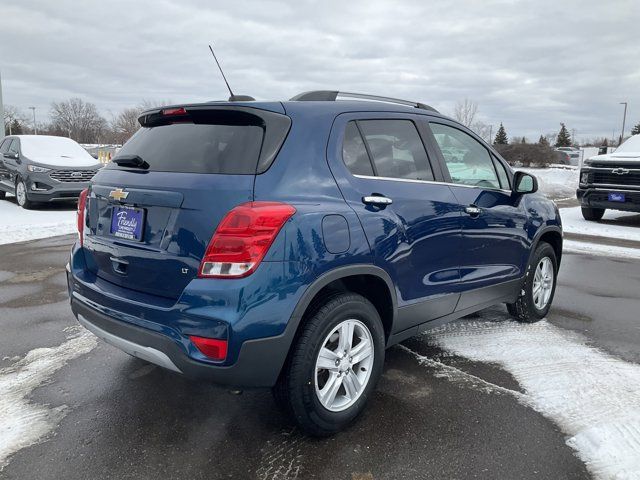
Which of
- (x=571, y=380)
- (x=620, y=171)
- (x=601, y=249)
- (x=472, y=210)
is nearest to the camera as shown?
(x=571, y=380)

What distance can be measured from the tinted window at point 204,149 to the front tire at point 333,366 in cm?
85

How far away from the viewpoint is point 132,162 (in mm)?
3000

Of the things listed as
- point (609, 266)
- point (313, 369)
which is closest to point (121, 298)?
point (313, 369)

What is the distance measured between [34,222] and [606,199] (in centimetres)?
1187

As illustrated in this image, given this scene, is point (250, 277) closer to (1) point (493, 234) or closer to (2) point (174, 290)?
(2) point (174, 290)

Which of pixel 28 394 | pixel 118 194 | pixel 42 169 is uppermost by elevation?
pixel 118 194

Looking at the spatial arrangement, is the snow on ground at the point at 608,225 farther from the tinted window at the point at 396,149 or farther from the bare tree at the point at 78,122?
the bare tree at the point at 78,122

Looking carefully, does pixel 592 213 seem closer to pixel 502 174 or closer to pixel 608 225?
pixel 608 225

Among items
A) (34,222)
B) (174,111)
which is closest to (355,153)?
(174,111)

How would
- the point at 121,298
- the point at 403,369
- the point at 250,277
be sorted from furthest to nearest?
the point at 403,369, the point at 121,298, the point at 250,277

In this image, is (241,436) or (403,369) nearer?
(241,436)

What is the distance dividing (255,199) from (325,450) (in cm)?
134

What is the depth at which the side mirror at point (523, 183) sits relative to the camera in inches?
167

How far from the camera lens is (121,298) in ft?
9.09
